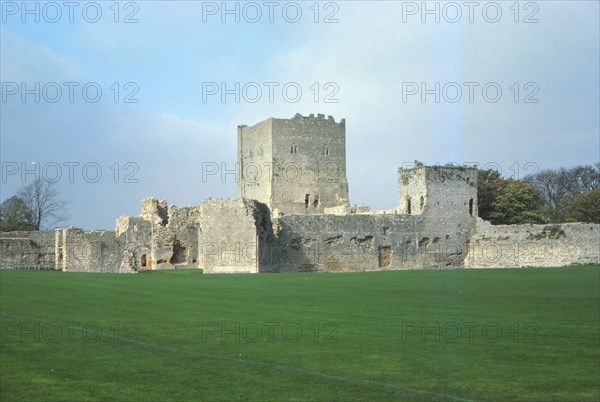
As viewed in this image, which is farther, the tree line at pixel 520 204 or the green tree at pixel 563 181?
the green tree at pixel 563 181

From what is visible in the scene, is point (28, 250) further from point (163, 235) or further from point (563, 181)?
point (563, 181)

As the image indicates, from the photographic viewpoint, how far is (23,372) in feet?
32.1

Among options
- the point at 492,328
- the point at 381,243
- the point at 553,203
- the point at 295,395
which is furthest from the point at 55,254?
the point at 553,203

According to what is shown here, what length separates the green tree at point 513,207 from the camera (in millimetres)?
55594

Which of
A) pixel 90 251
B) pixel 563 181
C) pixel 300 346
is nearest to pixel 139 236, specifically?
pixel 90 251

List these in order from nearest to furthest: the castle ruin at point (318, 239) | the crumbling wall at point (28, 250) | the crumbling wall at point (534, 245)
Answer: the castle ruin at point (318, 239) < the crumbling wall at point (28, 250) < the crumbling wall at point (534, 245)

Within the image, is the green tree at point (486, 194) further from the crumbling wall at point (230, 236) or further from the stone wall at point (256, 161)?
the crumbling wall at point (230, 236)

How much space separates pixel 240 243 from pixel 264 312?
19796 mm

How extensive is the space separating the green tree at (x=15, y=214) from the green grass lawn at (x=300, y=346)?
44.5 meters

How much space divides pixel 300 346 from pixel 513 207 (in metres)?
46.9

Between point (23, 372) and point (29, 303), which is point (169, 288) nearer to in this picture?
point (29, 303)

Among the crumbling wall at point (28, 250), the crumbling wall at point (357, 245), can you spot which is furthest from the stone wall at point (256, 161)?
the crumbling wall at point (28, 250)

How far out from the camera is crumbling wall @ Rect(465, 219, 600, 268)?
126ft

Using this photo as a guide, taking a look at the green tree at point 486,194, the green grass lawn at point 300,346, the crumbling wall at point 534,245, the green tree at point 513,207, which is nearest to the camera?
the green grass lawn at point 300,346
